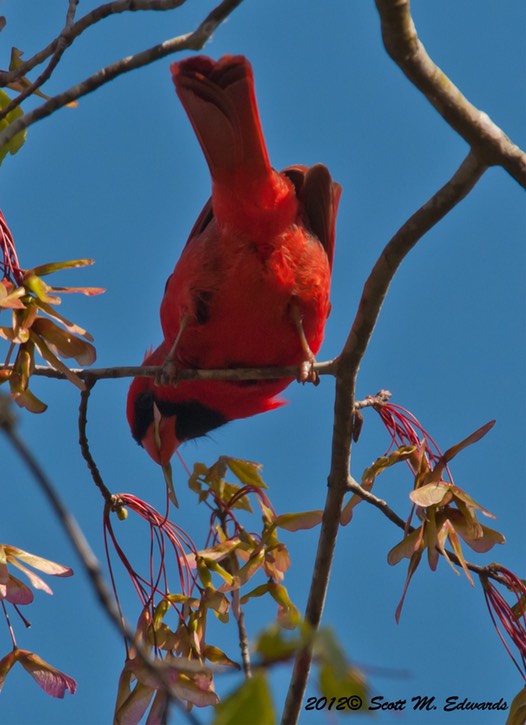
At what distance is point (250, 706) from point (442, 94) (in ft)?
5.73

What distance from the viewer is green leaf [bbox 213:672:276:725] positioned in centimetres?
90

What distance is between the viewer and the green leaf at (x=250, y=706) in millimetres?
904

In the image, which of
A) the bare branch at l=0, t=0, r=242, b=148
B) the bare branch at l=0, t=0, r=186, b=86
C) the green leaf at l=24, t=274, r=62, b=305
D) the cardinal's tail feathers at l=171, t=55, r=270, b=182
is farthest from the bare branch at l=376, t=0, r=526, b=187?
the green leaf at l=24, t=274, r=62, b=305

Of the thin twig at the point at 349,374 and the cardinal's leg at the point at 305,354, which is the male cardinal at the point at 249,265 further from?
the thin twig at the point at 349,374

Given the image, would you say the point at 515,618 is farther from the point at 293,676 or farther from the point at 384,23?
the point at 384,23

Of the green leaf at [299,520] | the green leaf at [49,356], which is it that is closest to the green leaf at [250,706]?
the green leaf at [49,356]

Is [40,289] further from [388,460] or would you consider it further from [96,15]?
[388,460]

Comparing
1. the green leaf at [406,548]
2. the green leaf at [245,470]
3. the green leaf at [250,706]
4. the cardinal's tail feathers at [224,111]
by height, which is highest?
the cardinal's tail feathers at [224,111]

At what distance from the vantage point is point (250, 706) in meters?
0.92

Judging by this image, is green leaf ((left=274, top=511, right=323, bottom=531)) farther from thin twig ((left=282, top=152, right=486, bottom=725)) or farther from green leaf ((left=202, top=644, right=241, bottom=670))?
green leaf ((left=202, top=644, right=241, bottom=670))

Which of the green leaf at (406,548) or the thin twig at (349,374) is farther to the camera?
the green leaf at (406,548)

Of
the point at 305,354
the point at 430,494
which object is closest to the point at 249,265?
the point at 305,354

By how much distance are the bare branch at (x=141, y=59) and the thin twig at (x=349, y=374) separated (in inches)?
28.8

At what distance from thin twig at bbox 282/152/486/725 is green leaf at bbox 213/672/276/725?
5.77 feet
